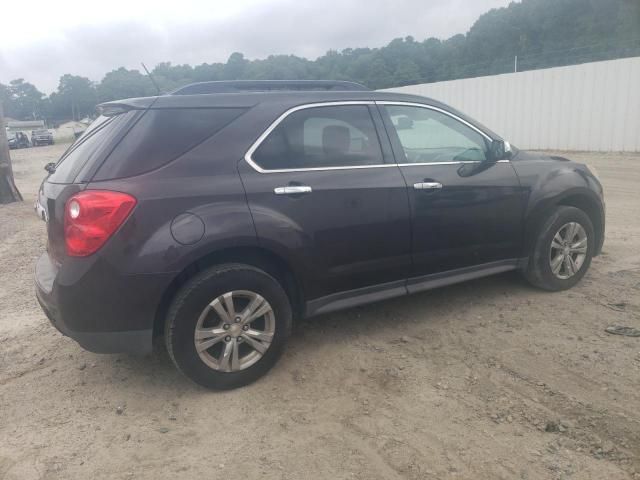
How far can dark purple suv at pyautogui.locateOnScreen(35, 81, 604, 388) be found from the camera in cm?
296

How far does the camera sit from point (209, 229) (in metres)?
3.05

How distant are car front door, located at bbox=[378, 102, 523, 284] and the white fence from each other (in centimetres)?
1355

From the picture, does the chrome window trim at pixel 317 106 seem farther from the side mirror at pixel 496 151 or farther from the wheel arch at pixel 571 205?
the wheel arch at pixel 571 205

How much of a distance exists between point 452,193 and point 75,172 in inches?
99.2

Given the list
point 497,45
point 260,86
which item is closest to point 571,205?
point 260,86

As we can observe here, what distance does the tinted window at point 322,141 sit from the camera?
3393 millimetres

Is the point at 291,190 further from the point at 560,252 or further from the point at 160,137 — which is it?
the point at 560,252

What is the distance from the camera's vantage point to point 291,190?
3.33m

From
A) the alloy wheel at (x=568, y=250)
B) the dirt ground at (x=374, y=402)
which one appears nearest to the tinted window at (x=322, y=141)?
the dirt ground at (x=374, y=402)

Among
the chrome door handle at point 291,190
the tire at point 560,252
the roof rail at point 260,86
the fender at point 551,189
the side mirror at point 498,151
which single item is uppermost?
the roof rail at point 260,86

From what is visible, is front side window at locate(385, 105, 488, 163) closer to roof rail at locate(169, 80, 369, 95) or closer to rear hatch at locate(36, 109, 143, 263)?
roof rail at locate(169, 80, 369, 95)

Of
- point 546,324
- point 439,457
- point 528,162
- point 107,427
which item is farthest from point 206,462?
point 528,162

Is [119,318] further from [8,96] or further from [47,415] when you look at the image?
[8,96]

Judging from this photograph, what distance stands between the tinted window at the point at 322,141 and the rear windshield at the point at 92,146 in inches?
32.0
